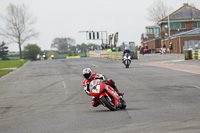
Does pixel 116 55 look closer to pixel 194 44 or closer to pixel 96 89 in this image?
pixel 194 44

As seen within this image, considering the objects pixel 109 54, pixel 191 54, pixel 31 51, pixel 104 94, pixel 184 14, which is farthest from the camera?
pixel 31 51

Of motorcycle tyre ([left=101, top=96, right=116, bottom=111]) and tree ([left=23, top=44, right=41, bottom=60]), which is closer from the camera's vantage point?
motorcycle tyre ([left=101, top=96, right=116, bottom=111])

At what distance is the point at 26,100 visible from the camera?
14055mm

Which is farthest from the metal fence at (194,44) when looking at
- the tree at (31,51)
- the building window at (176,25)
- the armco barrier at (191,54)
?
the tree at (31,51)

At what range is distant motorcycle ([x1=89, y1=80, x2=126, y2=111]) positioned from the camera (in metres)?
9.58

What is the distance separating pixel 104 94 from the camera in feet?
31.4

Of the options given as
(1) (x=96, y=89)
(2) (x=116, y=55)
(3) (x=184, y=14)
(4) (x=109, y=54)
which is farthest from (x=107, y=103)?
(3) (x=184, y=14)

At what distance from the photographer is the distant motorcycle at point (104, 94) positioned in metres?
9.58

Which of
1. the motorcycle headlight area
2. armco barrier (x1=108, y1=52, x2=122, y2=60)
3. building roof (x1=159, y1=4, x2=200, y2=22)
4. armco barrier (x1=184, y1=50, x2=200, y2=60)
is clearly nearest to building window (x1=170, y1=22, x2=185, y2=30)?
building roof (x1=159, y1=4, x2=200, y2=22)

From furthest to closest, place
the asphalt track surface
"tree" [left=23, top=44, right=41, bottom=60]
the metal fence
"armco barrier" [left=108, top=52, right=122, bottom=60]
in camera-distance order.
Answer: "tree" [left=23, top=44, right=41, bottom=60] → "armco barrier" [left=108, top=52, right=122, bottom=60] → the metal fence → the asphalt track surface

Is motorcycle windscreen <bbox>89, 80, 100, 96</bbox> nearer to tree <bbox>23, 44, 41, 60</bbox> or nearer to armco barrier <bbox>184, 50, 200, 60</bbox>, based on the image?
armco barrier <bbox>184, 50, 200, 60</bbox>

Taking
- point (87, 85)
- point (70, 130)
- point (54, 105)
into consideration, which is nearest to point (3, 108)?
point (54, 105)

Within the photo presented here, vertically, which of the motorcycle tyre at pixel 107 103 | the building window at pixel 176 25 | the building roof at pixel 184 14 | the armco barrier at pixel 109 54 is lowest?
the motorcycle tyre at pixel 107 103

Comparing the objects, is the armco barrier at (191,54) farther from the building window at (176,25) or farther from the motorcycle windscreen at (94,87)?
the building window at (176,25)
